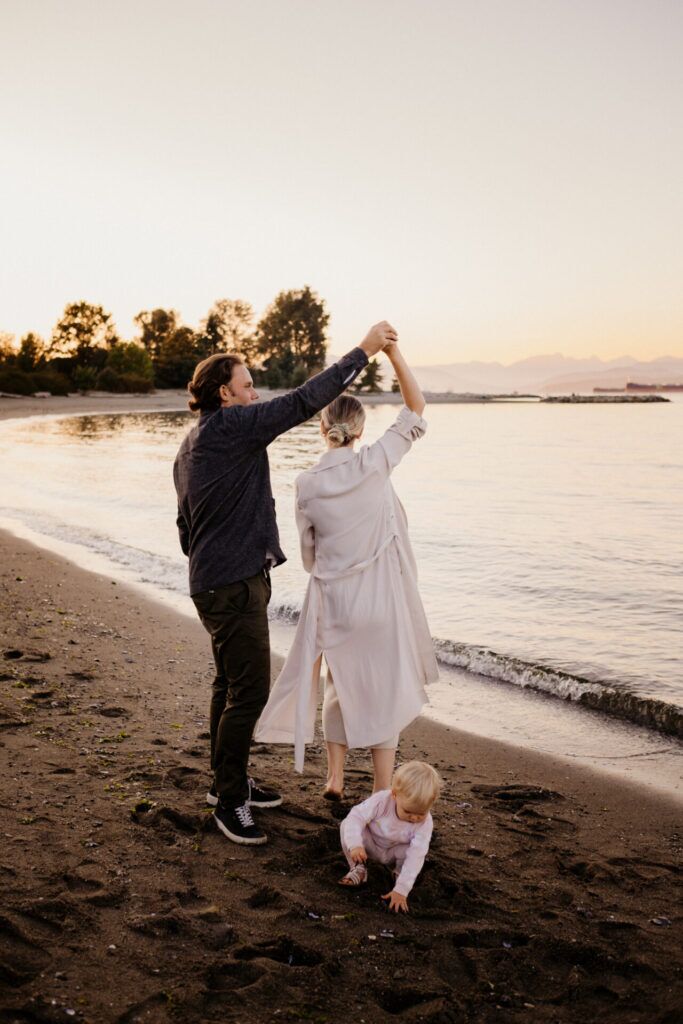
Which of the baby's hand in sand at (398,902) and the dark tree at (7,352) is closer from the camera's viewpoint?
the baby's hand in sand at (398,902)

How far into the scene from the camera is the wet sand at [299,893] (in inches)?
102

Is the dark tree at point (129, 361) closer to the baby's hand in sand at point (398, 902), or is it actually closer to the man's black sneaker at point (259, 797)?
the man's black sneaker at point (259, 797)

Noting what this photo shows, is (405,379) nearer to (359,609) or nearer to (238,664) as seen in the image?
(359,609)

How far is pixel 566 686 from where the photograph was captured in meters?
6.46

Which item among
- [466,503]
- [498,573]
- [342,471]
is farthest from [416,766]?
[466,503]

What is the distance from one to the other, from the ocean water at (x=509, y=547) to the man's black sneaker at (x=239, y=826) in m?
3.04

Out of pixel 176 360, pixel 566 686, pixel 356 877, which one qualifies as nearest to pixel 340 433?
pixel 356 877

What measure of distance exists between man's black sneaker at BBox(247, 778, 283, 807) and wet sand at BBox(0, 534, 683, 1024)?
0.08 m

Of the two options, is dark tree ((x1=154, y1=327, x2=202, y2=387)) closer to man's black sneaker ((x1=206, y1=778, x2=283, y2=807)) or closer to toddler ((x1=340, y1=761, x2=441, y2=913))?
man's black sneaker ((x1=206, y1=778, x2=283, y2=807))

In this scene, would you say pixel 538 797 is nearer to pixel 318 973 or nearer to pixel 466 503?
pixel 318 973

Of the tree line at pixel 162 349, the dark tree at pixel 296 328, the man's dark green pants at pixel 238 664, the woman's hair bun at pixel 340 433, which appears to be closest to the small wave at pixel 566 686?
the man's dark green pants at pixel 238 664

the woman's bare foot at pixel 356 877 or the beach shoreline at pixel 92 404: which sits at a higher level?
the beach shoreline at pixel 92 404

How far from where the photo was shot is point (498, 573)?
11148mm

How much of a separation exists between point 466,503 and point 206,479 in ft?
51.1
